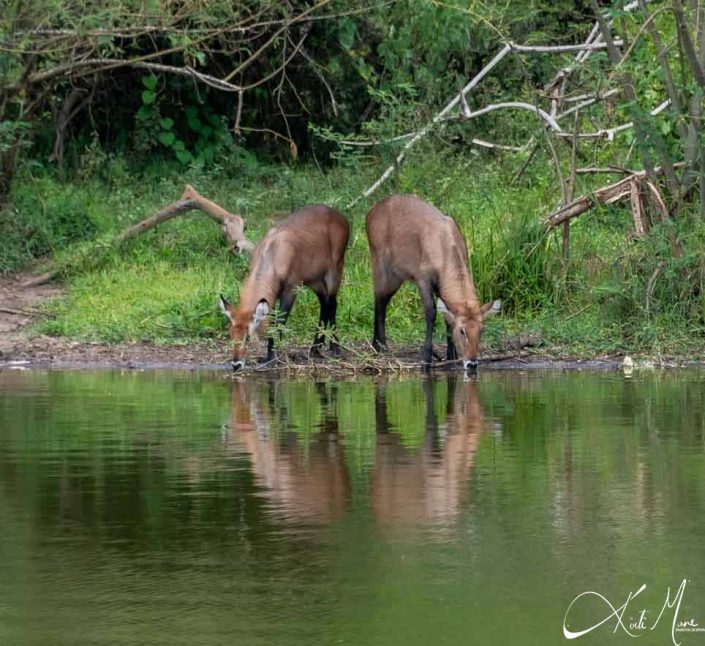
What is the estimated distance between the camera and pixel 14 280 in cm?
1734

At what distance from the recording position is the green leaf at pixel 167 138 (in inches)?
845

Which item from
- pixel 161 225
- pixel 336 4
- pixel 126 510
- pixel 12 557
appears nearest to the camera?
pixel 12 557

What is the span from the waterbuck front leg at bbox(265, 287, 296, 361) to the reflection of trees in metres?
1.43

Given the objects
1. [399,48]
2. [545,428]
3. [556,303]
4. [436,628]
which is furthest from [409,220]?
[436,628]

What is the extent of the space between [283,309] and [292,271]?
15.8 inches

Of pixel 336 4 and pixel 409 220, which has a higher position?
pixel 336 4

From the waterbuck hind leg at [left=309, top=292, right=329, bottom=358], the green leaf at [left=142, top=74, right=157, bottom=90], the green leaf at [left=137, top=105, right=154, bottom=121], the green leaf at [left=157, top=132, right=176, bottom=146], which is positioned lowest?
the waterbuck hind leg at [left=309, top=292, right=329, bottom=358]

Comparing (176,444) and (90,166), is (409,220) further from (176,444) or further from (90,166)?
(90,166)

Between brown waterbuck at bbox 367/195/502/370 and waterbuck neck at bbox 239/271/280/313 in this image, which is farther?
waterbuck neck at bbox 239/271/280/313

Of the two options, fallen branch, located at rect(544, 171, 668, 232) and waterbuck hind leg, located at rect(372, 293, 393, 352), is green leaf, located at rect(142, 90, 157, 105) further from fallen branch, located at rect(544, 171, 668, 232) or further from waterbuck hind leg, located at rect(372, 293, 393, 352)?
waterbuck hind leg, located at rect(372, 293, 393, 352)

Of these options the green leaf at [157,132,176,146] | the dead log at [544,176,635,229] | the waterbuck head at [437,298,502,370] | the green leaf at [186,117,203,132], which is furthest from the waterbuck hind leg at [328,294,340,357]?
the green leaf at [186,117,203,132]

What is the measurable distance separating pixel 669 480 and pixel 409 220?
21.7 feet

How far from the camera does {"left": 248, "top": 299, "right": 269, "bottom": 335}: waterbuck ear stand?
13.8 m

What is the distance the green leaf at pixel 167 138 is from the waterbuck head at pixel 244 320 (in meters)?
7.94
